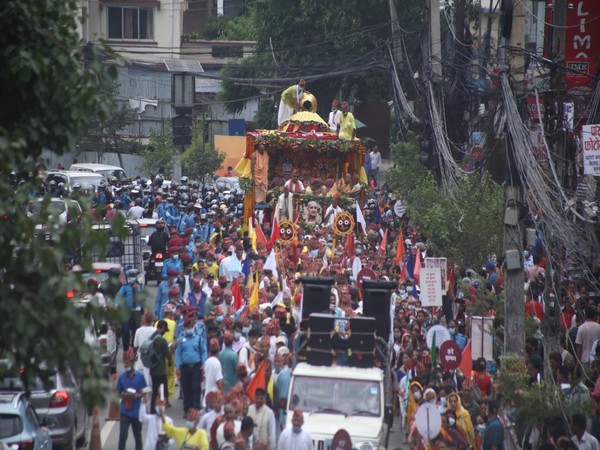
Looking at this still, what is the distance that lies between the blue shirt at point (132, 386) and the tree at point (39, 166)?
20.7 feet

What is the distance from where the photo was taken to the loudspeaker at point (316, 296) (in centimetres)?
1599

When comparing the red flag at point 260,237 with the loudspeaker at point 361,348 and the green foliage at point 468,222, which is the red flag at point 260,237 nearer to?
the green foliage at point 468,222

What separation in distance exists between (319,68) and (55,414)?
33.8m

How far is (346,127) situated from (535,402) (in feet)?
65.6

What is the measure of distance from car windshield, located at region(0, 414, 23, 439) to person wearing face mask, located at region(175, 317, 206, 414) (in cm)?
425

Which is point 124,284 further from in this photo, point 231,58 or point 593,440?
point 231,58

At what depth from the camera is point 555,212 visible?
52.1 feet

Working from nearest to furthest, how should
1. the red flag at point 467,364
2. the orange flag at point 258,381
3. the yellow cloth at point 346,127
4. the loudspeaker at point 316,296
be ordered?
the orange flag at point 258,381 < the loudspeaker at point 316,296 < the red flag at point 467,364 < the yellow cloth at point 346,127

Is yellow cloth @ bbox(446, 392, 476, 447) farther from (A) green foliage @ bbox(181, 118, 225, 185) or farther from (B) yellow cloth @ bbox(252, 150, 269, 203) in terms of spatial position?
(A) green foliage @ bbox(181, 118, 225, 185)

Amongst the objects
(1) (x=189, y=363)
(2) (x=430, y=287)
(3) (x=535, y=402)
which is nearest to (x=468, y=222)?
(2) (x=430, y=287)

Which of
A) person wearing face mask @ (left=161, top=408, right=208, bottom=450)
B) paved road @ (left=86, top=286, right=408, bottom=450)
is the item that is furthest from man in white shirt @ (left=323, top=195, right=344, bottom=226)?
person wearing face mask @ (left=161, top=408, right=208, bottom=450)

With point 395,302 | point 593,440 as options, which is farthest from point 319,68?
point 593,440

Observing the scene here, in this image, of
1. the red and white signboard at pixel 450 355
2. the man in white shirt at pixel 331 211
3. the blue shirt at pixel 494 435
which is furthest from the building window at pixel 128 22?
the blue shirt at pixel 494 435

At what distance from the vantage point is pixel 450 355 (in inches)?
619
